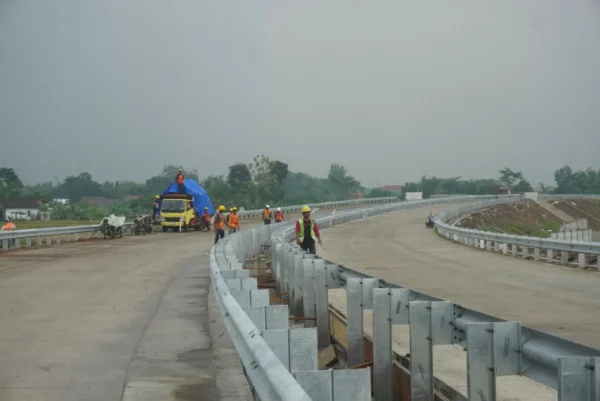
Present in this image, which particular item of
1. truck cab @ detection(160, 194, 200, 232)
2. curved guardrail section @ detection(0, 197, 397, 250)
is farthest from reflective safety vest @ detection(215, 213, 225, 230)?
truck cab @ detection(160, 194, 200, 232)

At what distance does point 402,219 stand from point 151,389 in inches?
2545

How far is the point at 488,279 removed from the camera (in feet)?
79.2

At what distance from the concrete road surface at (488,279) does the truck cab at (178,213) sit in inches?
471

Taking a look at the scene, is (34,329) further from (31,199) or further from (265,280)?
(31,199)

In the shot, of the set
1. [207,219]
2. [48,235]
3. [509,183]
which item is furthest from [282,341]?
[509,183]

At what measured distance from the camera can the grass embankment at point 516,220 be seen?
70.9m

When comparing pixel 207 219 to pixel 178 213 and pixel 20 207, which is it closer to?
pixel 178 213

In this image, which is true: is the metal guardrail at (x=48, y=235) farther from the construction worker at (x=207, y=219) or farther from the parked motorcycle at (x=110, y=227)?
the construction worker at (x=207, y=219)

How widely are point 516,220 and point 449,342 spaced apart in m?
75.3

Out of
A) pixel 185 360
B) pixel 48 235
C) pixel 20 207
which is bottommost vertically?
pixel 185 360

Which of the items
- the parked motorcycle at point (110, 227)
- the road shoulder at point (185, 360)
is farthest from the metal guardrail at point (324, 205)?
the road shoulder at point (185, 360)

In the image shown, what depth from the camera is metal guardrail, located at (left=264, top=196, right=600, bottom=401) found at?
5.04m

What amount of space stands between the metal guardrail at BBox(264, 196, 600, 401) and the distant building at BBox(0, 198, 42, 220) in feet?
275

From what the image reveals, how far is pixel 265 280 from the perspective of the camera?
24.5m
